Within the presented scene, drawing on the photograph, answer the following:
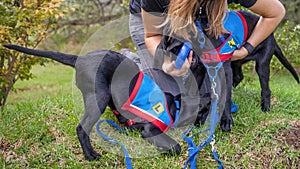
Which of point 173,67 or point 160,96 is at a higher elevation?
point 173,67

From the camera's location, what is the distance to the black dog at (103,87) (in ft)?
10.1

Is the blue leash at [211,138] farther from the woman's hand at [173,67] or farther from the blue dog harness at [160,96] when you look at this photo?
the woman's hand at [173,67]

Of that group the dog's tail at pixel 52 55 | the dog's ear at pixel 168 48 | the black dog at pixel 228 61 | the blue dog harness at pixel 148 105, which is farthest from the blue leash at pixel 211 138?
the dog's tail at pixel 52 55

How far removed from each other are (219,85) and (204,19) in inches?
23.3

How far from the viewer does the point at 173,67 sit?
3.13m

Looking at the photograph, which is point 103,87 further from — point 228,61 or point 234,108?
point 234,108

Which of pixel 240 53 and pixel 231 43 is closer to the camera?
pixel 231 43

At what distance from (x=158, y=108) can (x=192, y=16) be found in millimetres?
826

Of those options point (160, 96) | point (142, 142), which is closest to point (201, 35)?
point (160, 96)

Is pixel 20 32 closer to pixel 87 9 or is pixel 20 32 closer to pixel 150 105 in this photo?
pixel 150 105

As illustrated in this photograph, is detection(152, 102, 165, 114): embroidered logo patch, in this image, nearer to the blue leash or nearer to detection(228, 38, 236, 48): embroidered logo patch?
the blue leash

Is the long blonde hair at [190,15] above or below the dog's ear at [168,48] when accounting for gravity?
above

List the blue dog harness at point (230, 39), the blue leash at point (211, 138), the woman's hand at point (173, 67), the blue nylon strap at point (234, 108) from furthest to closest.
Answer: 1. the blue nylon strap at point (234, 108)
2. the blue dog harness at point (230, 39)
3. the woman's hand at point (173, 67)
4. the blue leash at point (211, 138)

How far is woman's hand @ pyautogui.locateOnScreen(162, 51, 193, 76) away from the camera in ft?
10.0
